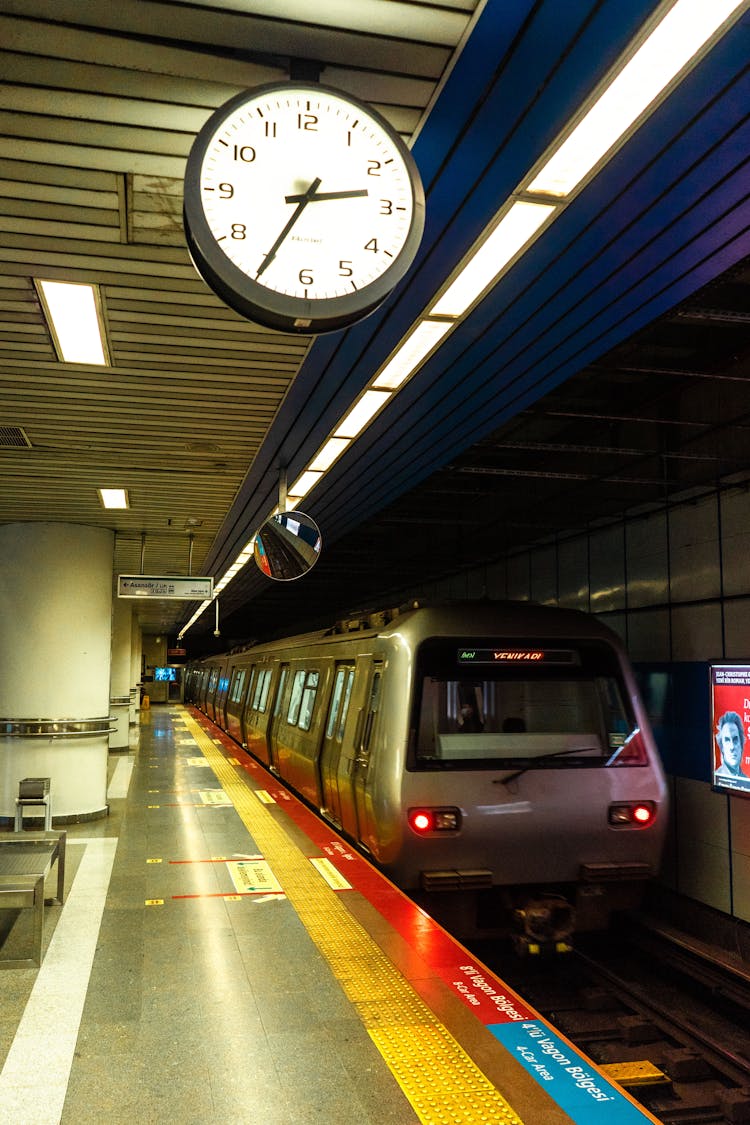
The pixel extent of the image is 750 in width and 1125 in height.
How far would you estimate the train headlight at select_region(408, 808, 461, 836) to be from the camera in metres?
6.09

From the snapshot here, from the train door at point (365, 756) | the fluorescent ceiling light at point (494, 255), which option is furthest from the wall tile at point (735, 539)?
the fluorescent ceiling light at point (494, 255)

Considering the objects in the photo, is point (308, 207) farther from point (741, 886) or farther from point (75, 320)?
point (741, 886)

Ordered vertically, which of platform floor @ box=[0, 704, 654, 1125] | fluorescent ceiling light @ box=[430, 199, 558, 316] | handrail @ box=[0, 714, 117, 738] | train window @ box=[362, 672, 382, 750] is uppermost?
fluorescent ceiling light @ box=[430, 199, 558, 316]

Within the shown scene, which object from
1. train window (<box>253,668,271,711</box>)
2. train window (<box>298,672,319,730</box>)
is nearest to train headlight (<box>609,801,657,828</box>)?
train window (<box>298,672,319,730</box>)

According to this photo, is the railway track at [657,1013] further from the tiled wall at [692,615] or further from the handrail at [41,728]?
the handrail at [41,728]

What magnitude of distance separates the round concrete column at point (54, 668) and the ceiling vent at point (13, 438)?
8.70ft

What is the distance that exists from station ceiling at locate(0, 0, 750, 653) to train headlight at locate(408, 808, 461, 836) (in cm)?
287

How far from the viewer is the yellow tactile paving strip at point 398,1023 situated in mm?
2904

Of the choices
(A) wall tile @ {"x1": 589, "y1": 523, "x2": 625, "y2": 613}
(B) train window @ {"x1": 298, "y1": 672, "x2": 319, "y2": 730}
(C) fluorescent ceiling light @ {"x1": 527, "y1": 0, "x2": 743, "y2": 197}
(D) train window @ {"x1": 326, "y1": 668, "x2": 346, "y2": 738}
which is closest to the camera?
(C) fluorescent ceiling light @ {"x1": 527, "y1": 0, "x2": 743, "y2": 197}

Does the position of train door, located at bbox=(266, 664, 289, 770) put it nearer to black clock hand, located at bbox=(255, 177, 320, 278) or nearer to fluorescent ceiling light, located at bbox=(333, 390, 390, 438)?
fluorescent ceiling light, located at bbox=(333, 390, 390, 438)

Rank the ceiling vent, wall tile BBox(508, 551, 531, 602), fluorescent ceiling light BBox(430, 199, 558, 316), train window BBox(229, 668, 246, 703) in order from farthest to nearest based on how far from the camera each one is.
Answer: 1. train window BBox(229, 668, 246, 703)
2. wall tile BBox(508, 551, 531, 602)
3. the ceiling vent
4. fluorescent ceiling light BBox(430, 199, 558, 316)

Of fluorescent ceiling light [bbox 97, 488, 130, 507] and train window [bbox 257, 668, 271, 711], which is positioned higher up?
fluorescent ceiling light [bbox 97, 488, 130, 507]

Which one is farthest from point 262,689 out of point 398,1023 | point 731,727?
point 398,1023

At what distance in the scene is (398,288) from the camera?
4312mm
